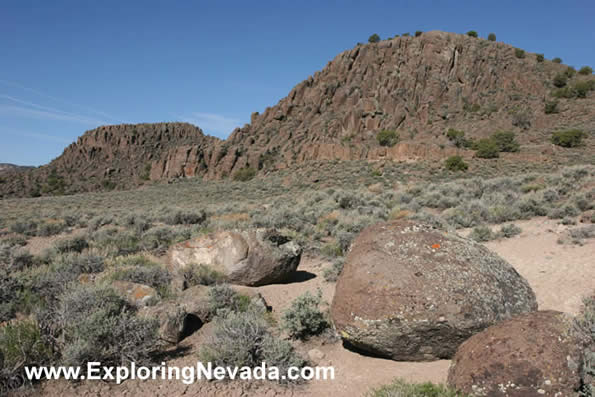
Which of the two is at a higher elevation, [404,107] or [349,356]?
[404,107]

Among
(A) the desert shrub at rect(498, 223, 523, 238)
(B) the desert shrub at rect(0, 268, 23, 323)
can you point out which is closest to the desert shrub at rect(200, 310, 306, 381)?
(B) the desert shrub at rect(0, 268, 23, 323)

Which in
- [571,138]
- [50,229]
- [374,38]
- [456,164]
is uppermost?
[374,38]

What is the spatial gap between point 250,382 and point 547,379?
9.78 ft

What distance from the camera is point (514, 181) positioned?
747 inches

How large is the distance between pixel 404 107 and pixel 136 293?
1896 inches

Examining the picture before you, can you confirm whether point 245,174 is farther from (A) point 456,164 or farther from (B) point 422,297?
(B) point 422,297

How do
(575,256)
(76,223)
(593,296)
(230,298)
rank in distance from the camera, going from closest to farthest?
1. (593,296)
2. (230,298)
3. (575,256)
4. (76,223)

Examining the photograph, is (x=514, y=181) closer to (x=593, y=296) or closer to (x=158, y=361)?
(x=593, y=296)

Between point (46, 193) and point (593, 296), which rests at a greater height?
point (46, 193)

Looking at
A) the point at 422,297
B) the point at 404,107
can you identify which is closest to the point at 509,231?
the point at 422,297

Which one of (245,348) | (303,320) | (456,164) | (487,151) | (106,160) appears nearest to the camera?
(245,348)

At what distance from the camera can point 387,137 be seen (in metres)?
43.0

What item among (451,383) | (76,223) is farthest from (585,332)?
(76,223)

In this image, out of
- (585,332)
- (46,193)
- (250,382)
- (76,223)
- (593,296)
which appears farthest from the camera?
(46,193)
